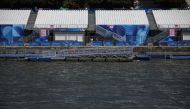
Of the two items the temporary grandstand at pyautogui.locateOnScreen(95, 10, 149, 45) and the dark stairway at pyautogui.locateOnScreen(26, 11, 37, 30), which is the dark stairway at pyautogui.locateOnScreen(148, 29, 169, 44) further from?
the dark stairway at pyautogui.locateOnScreen(26, 11, 37, 30)

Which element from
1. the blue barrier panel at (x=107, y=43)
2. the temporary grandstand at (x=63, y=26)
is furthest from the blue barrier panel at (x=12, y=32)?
the blue barrier panel at (x=107, y=43)

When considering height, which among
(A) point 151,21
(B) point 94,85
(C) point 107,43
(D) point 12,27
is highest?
(A) point 151,21

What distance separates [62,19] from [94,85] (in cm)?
3500

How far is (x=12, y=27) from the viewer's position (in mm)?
93250

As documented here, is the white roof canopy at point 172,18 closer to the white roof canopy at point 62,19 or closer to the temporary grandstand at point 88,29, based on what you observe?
the temporary grandstand at point 88,29

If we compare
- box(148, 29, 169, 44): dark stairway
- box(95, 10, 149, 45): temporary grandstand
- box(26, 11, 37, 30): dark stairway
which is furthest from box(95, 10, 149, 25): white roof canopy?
box(26, 11, 37, 30): dark stairway

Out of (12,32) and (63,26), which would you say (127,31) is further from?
(12,32)

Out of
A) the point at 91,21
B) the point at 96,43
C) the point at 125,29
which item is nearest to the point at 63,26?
the point at 91,21

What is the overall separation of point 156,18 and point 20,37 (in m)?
16.7

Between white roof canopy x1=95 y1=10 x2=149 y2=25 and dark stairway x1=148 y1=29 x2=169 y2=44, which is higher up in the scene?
white roof canopy x1=95 y1=10 x2=149 y2=25

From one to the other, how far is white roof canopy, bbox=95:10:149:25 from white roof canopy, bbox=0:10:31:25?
8.83 meters

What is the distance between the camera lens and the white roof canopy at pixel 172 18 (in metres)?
94.1

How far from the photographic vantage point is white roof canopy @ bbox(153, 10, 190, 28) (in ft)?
309

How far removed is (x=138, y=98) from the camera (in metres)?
54.6
